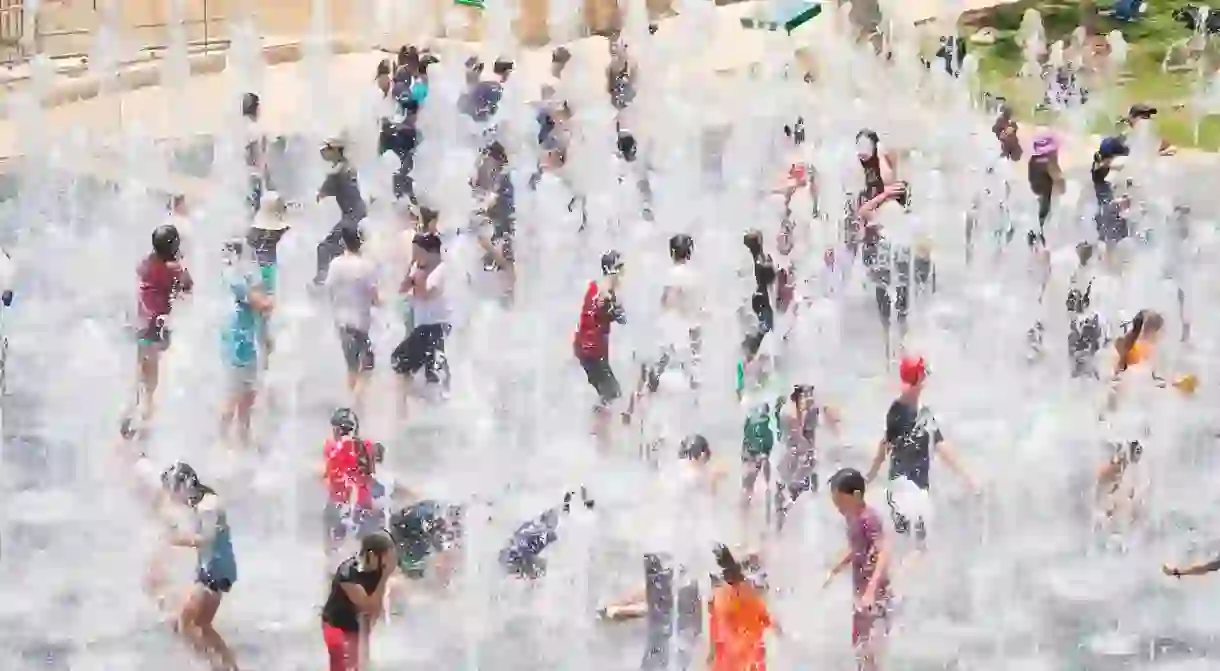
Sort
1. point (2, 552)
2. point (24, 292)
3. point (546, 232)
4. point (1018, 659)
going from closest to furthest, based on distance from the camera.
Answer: point (1018, 659) → point (2, 552) → point (24, 292) → point (546, 232)

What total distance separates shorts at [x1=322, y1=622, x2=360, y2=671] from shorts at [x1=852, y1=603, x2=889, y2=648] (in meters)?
1.89

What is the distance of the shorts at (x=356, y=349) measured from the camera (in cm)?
999

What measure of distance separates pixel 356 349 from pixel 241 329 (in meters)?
0.77

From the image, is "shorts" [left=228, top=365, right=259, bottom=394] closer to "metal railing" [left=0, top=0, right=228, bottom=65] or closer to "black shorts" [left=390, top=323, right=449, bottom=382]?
"black shorts" [left=390, top=323, right=449, bottom=382]

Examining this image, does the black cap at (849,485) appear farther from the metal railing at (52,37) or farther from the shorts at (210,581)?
the metal railing at (52,37)

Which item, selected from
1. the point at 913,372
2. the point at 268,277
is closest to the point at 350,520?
the point at 913,372

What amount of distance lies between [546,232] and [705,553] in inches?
295

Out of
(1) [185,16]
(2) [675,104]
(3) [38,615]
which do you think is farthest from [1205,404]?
(1) [185,16]

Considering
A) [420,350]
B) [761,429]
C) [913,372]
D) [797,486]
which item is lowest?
[797,486]

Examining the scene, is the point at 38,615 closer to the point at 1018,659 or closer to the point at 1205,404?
the point at 1018,659

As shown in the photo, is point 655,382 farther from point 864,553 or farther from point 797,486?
point 864,553

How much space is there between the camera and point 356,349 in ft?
33.3

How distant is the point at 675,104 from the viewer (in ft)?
71.1

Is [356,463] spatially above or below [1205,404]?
above
